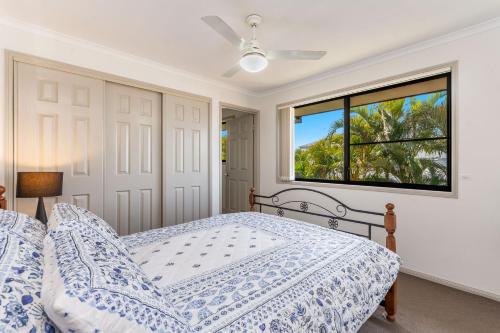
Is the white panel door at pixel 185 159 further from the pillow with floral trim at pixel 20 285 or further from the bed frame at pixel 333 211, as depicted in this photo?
the pillow with floral trim at pixel 20 285

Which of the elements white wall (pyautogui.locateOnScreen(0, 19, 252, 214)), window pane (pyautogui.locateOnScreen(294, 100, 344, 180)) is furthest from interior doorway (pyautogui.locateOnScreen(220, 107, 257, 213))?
window pane (pyautogui.locateOnScreen(294, 100, 344, 180))

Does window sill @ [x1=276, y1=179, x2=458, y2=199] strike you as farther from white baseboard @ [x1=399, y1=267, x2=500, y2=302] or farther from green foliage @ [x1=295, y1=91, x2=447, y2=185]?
white baseboard @ [x1=399, y1=267, x2=500, y2=302]

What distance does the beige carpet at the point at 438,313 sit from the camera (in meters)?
1.84

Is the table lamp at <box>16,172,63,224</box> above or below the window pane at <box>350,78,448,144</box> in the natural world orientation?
below

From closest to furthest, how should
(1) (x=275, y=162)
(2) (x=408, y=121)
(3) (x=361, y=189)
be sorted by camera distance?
(2) (x=408, y=121) < (3) (x=361, y=189) < (1) (x=275, y=162)

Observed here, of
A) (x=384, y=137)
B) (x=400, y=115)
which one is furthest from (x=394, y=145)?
(x=400, y=115)

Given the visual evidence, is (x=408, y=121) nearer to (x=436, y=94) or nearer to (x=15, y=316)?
(x=436, y=94)

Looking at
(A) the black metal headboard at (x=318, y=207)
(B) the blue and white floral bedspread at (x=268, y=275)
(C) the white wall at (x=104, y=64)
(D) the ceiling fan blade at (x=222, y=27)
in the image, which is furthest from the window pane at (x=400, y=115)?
(D) the ceiling fan blade at (x=222, y=27)

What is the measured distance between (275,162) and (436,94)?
2.31m

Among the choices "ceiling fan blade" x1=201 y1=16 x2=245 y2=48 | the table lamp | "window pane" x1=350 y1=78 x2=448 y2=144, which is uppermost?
"ceiling fan blade" x1=201 y1=16 x2=245 y2=48

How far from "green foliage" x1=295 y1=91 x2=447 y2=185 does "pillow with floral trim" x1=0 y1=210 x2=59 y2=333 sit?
A: 10.8 feet

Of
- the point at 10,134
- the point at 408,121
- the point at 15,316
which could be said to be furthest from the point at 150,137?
the point at 408,121

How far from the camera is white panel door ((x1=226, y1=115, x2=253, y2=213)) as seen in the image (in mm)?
4574

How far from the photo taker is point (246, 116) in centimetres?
464
